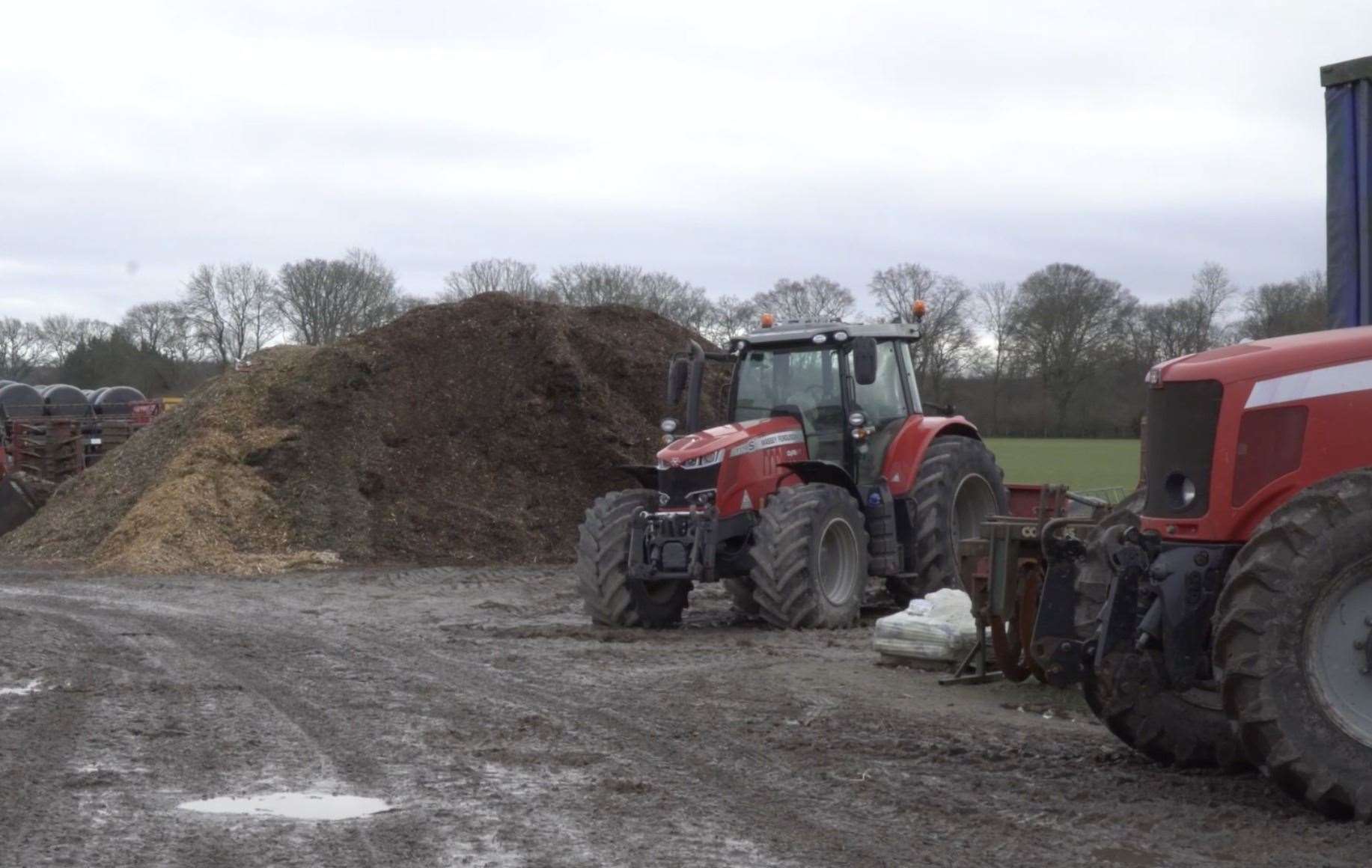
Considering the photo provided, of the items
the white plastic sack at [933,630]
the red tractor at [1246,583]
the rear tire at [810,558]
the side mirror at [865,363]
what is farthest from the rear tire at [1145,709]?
the side mirror at [865,363]

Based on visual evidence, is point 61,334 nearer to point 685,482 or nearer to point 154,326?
point 154,326

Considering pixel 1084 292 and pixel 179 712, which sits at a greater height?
pixel 1084 292

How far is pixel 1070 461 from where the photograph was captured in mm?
38219

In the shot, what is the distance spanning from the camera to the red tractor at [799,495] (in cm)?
1173

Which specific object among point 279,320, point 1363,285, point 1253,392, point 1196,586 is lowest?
point 1196,586

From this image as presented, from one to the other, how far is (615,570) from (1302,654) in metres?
7.21

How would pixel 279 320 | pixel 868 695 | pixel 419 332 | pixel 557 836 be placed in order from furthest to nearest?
pixel 279 320, pixel 419 332, pixel 868 695, pixel 557 836

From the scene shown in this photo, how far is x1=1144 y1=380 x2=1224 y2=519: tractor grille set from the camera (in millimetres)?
5820

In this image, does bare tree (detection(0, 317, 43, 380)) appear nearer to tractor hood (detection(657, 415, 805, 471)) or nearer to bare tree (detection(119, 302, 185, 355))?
bare tree (detection(119, 302, 185, 355))

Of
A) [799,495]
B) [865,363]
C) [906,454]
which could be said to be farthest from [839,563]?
[865,363]

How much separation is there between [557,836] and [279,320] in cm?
6072

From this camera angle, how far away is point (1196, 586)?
18.8 feet

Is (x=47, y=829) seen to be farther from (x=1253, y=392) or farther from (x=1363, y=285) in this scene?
(x=1363, y=285)

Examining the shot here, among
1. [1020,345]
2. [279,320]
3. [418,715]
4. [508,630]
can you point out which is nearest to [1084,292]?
[1020,345]
